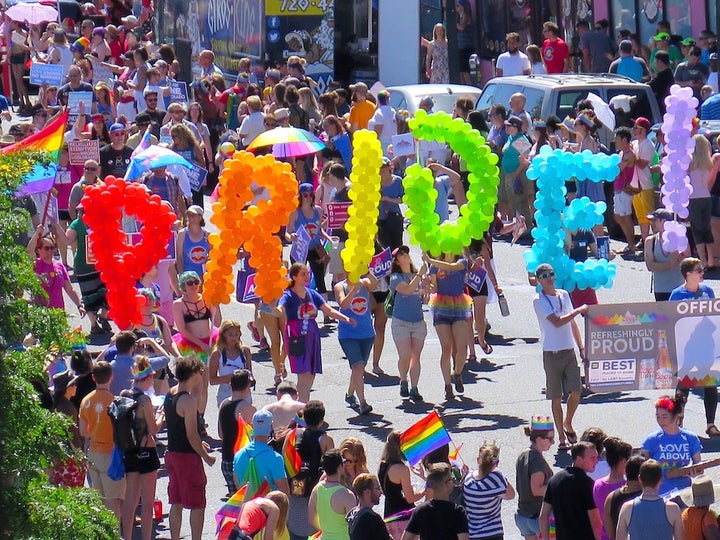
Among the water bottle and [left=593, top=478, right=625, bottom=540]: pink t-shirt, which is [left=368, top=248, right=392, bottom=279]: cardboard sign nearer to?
the water bottle

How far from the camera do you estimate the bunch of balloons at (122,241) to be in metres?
13.1

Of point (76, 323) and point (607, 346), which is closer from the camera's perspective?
point (607, 346)

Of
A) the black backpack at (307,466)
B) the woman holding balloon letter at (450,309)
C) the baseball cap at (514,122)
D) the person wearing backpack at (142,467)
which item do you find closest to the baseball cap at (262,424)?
the black backpack at (307,466)

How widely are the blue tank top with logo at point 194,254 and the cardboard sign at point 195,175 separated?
2655mm

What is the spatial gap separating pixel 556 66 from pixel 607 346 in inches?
592

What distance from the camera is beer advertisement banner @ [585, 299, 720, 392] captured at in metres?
12.8

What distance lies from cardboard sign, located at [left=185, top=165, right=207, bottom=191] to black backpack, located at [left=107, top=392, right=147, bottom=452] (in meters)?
7.52

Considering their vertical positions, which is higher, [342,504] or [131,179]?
[131,179]

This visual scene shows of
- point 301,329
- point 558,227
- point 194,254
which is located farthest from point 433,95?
point 301,329

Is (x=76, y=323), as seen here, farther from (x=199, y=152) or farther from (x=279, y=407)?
(x=279, y=407)

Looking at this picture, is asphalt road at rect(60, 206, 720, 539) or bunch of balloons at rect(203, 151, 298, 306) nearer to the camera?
asphalt road at rect(60, 206, 720, 539)

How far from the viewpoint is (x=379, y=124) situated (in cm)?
2234

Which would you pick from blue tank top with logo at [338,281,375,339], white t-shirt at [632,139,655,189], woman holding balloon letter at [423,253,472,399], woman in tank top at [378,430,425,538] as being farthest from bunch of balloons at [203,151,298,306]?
white t-shirt at [632,139,655,189]

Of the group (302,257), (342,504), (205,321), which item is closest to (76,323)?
(302,257)
